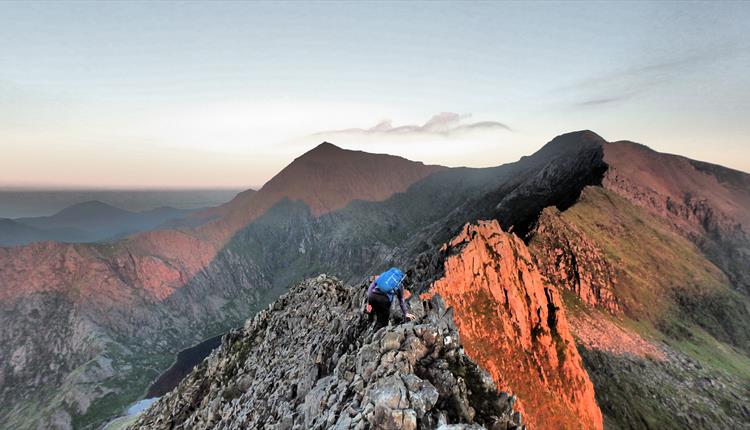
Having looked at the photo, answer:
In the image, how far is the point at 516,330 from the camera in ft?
230

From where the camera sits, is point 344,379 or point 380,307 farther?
point 380,307

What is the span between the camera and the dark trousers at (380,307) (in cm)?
2328

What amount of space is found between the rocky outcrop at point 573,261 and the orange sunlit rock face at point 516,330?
63.9 meters

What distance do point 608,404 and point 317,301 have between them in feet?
352

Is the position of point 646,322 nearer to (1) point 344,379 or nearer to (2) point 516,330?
(2) point 516,330

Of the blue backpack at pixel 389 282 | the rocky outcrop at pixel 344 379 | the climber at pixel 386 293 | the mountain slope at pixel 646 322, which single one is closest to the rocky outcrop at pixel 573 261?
the mountain slope at pixel 646 322

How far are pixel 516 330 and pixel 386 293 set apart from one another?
57740mm

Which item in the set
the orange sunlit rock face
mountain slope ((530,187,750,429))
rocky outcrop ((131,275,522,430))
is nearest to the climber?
rocky outcrop ((131,275,522,430))

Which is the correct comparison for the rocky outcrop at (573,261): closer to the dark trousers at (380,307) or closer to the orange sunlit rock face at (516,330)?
the orange sunlit rock face at (516,330)

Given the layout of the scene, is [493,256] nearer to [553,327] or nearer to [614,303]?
[553,327]

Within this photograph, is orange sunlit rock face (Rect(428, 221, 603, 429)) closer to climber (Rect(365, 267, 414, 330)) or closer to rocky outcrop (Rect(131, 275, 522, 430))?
rocky outcrop (Rect(131, 275, 522, 430))

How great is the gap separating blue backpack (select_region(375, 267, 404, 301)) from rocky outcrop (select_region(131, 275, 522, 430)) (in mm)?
2395

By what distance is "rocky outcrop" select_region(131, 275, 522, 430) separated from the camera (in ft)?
54.0

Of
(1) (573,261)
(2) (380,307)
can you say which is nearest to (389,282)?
(2) (380,307)
